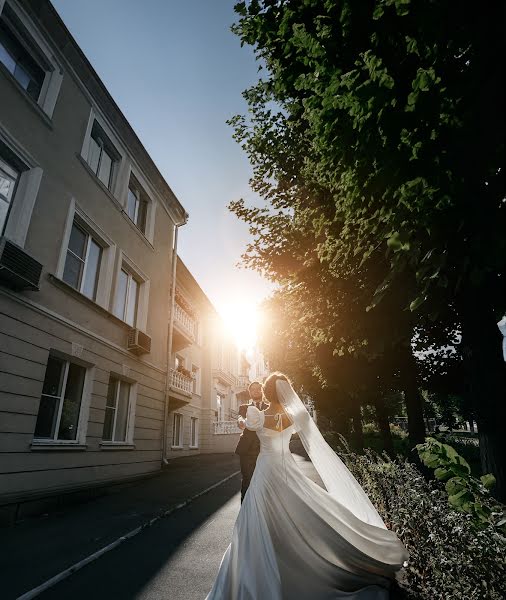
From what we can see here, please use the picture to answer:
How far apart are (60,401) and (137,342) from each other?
3348 millimetres

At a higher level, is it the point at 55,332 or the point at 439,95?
the point at 439,95

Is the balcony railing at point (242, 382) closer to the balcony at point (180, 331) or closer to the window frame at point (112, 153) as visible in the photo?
the balcony at point (180, 331)

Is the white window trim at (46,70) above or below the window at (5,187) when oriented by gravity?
above

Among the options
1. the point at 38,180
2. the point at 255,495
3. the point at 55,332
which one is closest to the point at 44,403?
the point at 55,332

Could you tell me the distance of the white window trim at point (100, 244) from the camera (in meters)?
8.70

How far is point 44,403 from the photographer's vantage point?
766 centimetres

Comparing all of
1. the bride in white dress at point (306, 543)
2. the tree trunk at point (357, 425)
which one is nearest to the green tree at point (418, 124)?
the bride in white dress at point (306, 543)

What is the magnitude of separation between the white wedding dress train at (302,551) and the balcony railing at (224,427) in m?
22.2

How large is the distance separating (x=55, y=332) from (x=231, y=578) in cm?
664

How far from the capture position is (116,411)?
1057 cm

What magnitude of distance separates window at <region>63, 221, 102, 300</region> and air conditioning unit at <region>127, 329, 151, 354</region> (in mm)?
1821

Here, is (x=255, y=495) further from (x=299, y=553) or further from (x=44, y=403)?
(x=44, y=403)

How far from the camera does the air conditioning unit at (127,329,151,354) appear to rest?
1111cm

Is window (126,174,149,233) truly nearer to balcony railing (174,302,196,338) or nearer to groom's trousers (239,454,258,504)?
balcony railing (174,302,196,338)
